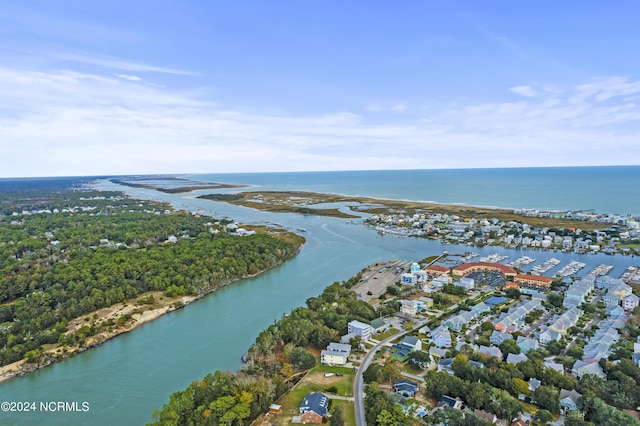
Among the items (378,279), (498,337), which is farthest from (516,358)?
(378,279)

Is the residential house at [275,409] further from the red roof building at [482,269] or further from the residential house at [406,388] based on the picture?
the red roof building at [482,269]

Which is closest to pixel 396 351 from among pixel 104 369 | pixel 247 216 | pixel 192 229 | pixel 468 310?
pixel 468 310

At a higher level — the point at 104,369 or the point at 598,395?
the point at 598,395

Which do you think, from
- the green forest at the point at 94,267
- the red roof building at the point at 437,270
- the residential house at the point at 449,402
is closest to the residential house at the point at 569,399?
the residential house at the point at 449,402

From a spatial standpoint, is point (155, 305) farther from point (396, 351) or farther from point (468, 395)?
point (468, 395)

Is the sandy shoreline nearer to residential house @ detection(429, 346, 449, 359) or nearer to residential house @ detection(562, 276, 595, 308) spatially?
residential house @ detection(429, 346, 449, 359)

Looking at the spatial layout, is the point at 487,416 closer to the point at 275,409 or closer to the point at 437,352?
the point at 437,352

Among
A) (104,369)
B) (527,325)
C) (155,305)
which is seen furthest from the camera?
(155,305)

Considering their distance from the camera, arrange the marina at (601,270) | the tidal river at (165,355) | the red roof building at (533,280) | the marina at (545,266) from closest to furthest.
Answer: the tidal river at (165,355), the red roof building at (533,280), the marina at (601,270), the marina at (545,266)
